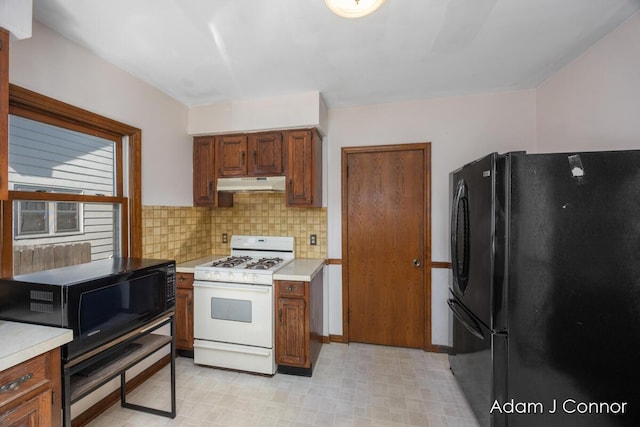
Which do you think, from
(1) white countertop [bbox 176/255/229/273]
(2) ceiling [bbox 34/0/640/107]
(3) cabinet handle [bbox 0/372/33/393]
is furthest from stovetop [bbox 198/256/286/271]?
(2) ceiling [bbox 34/0/640/107]

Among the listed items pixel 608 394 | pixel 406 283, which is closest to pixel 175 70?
pixel 406 283

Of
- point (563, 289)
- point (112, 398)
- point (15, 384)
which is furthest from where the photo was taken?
point (112, 398)

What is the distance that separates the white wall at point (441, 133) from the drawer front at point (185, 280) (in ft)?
4.78

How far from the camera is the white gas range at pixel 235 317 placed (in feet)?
7.55

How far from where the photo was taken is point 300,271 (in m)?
2.40

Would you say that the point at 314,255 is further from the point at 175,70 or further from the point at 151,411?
the point at 175,70

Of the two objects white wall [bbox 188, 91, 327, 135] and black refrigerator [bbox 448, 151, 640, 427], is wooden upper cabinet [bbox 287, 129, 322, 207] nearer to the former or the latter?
white wall [bbox 188, 91, 327, 135]

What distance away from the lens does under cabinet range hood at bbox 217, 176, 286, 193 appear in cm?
266

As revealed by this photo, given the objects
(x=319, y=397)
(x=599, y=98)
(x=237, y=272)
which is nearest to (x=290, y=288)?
(x=237, y=272)

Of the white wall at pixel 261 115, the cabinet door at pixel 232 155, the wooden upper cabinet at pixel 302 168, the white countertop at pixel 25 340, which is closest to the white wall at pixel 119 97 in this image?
the white wall at pixel 261 115

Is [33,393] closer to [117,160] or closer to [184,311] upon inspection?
[184,311]

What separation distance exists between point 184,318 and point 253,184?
4.67 feet

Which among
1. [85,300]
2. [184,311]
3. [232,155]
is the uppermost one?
[232,155]

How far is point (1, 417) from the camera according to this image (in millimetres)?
980
